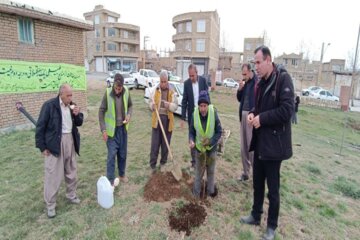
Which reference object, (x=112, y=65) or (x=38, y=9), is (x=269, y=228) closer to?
(x=38, y=9)

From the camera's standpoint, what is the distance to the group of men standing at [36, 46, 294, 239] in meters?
2.48

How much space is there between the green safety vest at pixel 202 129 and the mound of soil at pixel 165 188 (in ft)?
2.46

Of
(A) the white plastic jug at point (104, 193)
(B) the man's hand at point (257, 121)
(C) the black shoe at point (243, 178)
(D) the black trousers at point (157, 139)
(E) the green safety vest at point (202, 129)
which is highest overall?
(B) the man's hand at point (257, 121)

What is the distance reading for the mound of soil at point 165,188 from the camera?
3.54m

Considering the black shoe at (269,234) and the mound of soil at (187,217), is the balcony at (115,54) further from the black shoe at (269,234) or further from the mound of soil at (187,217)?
the black shoe at (269,234)

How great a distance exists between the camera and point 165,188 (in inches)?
147

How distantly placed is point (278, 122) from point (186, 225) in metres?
1.66

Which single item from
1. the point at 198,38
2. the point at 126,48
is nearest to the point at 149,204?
the point at 198,38

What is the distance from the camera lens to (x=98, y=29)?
5431 centimetres

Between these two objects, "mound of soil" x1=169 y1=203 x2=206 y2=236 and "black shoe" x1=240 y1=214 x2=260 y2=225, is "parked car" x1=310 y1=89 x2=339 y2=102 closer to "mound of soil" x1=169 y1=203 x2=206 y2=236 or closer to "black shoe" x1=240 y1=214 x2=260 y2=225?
"black shoe" x1=240 y1=214 x2=260 y2=225

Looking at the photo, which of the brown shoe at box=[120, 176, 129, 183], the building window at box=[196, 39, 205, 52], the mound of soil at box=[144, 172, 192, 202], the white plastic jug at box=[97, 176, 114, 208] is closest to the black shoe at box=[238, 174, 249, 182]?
the mound of soil at box=[144, 172, 192, 202]

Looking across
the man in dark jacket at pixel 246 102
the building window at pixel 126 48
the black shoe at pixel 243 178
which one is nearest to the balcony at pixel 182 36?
the building window at pixel 126 48

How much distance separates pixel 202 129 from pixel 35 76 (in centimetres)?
622

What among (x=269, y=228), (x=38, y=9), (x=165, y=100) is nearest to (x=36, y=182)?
(x=165, y=100)
